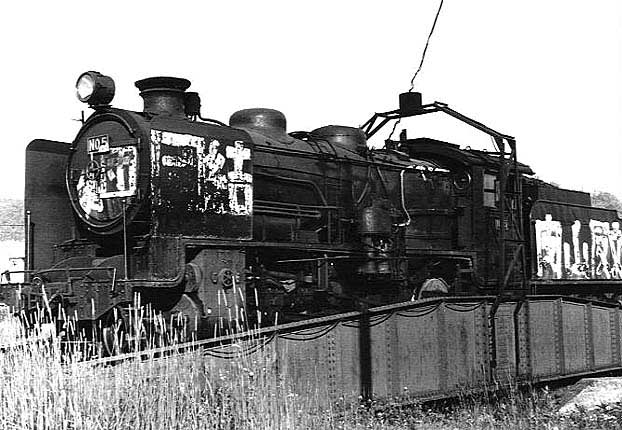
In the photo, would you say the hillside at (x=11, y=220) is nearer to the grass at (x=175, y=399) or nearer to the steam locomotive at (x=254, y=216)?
the steam locomotive at (x=254, y=216)

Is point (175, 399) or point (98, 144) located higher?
point (98, 144)

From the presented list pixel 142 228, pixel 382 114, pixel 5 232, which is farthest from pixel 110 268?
pixel 5 232

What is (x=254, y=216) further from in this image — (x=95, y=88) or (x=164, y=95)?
(x=95, y=88)

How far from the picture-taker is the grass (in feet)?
24.5

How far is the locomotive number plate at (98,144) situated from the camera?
10.8 m

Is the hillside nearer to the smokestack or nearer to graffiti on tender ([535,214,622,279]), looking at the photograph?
graffiti on tender ([535,214,622,279])

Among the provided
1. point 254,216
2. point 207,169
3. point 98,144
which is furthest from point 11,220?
point 207,169

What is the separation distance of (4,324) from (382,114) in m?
7.63

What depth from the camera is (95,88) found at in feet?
35.5

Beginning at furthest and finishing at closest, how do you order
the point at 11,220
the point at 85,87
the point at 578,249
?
the point at 11,220 < the point at 578,249 < the point at 85,87

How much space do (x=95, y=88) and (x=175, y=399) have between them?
4.77 metres

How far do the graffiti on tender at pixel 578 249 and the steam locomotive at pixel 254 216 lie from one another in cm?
36

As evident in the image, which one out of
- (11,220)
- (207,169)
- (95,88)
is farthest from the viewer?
(11,220)

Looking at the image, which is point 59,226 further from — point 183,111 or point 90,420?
point 90,420
